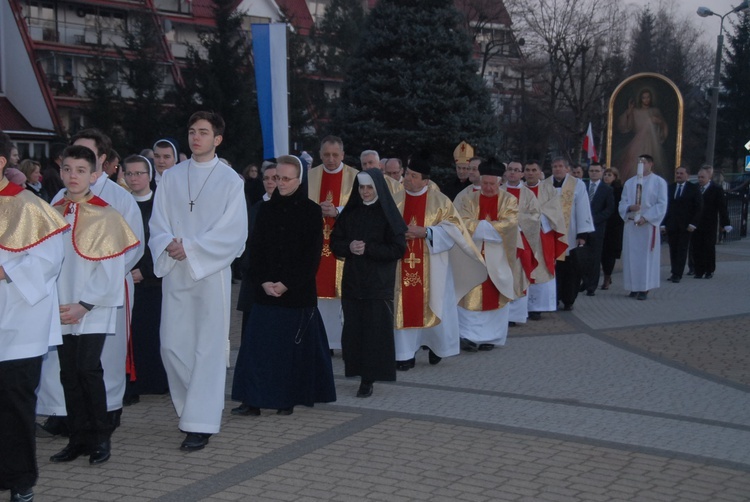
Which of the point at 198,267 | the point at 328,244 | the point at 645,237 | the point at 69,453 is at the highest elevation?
the point at 198,267

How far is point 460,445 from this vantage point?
6434 millimetres

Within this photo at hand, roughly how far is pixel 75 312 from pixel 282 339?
6.21ft

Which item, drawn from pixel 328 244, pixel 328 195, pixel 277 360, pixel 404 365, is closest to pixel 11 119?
pixel 328 195

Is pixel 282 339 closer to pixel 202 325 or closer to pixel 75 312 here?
pixel 202 325

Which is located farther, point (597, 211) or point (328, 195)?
point (597, 211)

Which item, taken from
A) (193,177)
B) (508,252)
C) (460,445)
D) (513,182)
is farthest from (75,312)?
(513,182)

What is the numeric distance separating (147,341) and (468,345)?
4.01 metres

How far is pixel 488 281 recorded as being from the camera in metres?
10.5

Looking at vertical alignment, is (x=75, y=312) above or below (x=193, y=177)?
below

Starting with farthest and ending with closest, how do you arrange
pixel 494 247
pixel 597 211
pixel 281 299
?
pixel 597 211 → pixel 494 247 → pixel 281 299

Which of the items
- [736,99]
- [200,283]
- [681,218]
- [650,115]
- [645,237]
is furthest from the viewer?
[736,99]

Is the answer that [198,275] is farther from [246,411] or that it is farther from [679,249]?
[679,249]

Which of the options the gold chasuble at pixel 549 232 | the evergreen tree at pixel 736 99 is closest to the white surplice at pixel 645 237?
the gold chasuble at pixel 549 232

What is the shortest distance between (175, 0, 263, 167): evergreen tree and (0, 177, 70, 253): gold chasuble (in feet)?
79.9
